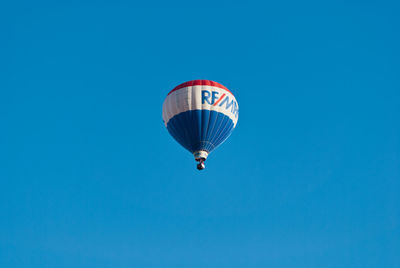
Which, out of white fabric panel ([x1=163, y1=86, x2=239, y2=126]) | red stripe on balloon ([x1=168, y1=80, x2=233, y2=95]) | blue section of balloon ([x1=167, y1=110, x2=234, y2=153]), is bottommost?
blue section of balloon ([x1=167, y1=110, x2=234, y2=153])

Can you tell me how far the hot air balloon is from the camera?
1861 inches

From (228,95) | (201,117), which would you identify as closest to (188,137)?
(201,117)

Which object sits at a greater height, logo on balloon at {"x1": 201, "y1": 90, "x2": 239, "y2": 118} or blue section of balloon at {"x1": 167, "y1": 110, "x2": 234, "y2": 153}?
logo on balloon at {"x1": 201, "y1": 90, "x2": 239, "y2": 118}

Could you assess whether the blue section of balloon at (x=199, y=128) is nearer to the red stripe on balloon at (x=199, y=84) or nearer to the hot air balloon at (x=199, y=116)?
the hot air balloon at (x=199, y=116)

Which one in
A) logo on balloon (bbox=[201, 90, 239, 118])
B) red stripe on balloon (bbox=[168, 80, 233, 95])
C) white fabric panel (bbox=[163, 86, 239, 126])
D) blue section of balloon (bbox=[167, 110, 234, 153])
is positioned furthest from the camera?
red stripe on balloon (bbox=[168, 80, 233, 95])

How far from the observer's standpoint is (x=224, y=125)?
48.2 metres

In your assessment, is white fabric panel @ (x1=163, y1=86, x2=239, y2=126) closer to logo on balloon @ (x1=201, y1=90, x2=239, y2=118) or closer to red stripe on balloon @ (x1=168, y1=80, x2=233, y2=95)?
logo on balloon @ (x1=201, y1=90, x2=239, y2=118)

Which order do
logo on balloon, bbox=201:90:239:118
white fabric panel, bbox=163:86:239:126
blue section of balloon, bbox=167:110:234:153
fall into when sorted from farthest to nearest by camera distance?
logo on balloon, bbox=201:90:239:118 → white fabric panel, bbox=163:86:239:126 → blue section of balloon, bbox=167:110:234:153

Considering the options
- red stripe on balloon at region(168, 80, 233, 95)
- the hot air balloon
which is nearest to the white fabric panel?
the hot air balloon

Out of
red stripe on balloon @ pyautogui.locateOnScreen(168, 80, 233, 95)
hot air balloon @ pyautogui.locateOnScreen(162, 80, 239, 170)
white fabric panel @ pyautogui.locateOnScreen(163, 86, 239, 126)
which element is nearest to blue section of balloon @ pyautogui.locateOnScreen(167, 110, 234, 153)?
hot air balloon @ pyautogui.locateOnScreen(162, 80, 239, 170)

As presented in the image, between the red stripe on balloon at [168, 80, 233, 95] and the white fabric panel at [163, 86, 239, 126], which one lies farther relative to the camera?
the red stripe on balloon at [168, 80, 233, 95]

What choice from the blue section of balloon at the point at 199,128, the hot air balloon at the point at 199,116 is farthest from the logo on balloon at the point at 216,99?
the blue section of balloon at the point at 199,128

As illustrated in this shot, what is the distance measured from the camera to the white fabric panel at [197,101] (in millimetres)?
47594

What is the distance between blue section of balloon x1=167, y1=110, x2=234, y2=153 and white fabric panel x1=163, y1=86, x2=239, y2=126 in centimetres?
39
